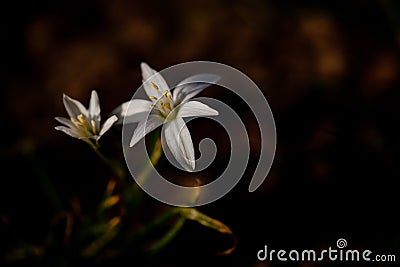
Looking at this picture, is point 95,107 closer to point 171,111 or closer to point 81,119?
point 81,119

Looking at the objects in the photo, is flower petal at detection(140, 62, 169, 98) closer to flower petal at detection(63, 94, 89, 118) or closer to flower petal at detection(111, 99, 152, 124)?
flower petal at detection(111, 99, 152, 124)

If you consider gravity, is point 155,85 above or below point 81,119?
above

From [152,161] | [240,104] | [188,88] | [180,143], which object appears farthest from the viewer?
[240,104]

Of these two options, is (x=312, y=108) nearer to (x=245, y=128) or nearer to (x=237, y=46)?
(x=245, y=128)

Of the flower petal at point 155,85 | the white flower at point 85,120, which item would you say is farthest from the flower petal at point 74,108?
the flower petal at point 155,85

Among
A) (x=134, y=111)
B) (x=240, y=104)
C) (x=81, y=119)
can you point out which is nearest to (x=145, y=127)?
(x=134, y=111)

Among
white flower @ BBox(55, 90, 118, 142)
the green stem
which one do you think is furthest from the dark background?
white flower @ BBox(55, 90, 118, 142)

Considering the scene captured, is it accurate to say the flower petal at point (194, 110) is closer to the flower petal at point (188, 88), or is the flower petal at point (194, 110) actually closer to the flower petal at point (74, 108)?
the flower petal at point (188, 88)

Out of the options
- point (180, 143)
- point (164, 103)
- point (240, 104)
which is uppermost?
point (240, 104)
